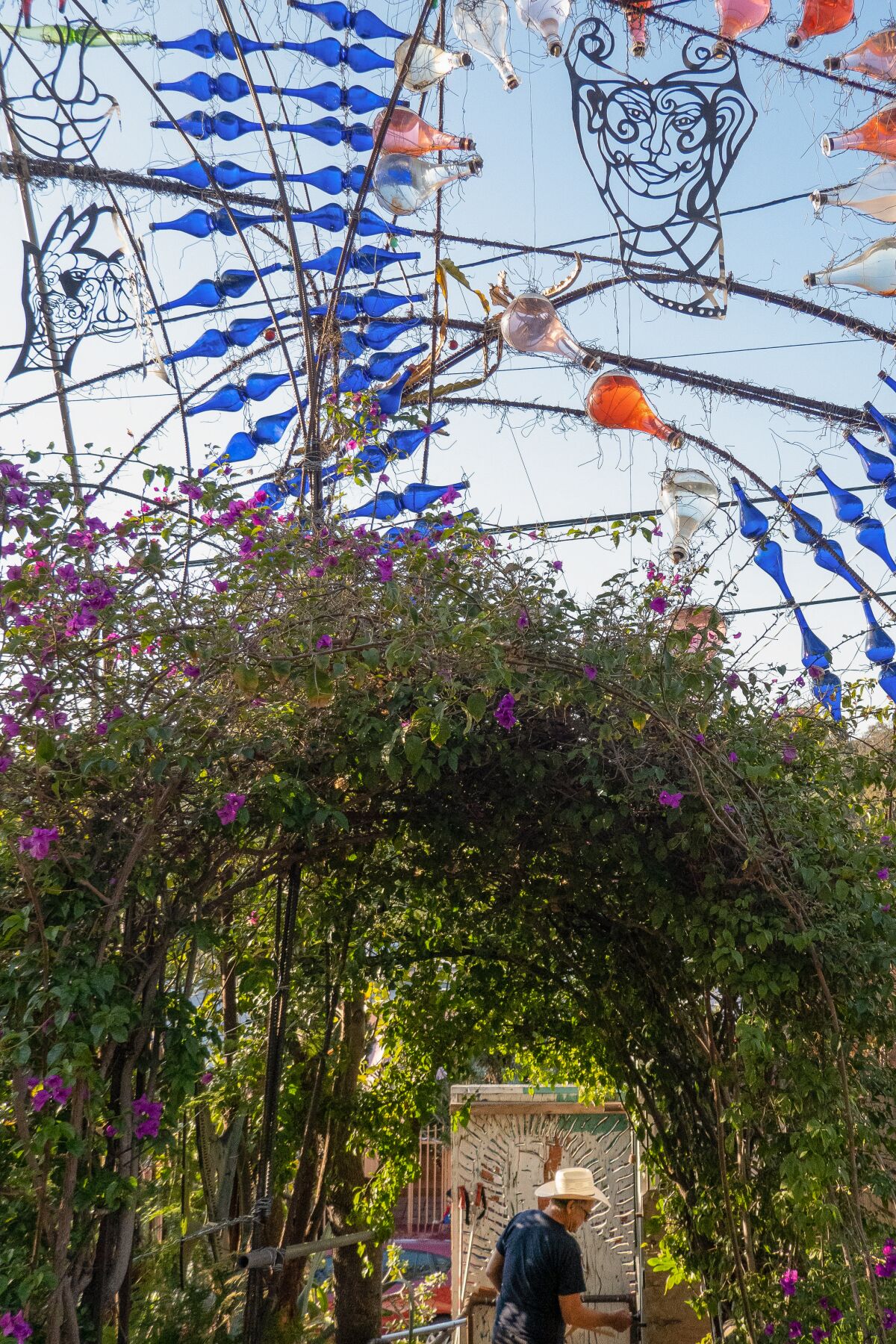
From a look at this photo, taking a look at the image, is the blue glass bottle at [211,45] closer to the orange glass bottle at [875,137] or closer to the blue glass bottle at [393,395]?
the blue glass bottle at [393,395]

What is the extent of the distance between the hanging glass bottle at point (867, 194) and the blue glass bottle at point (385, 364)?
1.74m

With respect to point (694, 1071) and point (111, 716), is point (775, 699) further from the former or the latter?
point (111, 716)

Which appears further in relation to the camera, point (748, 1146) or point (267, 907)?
point (267, 907)

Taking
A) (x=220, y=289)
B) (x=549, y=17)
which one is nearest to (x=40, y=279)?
(x=220, y=289)

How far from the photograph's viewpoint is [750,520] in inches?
205

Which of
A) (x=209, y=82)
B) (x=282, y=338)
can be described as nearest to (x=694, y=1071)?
(x=282, y=338)

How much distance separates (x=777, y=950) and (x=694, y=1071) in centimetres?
96

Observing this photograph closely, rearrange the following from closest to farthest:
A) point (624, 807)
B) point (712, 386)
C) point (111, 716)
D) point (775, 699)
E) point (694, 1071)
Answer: point (111, 716), point (624, 807), point (775, 699), point (694, 1071), point (712, 386)

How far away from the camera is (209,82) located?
419 centimetres

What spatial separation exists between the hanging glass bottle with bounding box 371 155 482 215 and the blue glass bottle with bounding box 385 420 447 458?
827 mm

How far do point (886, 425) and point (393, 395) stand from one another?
229 cm

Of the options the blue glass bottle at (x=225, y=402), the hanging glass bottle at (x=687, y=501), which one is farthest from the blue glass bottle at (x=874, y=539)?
the blue glass bottle at (x=225, y=402)

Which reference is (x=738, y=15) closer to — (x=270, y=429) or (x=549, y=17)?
(x=549, y=17)

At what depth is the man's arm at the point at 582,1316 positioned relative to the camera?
3.26 metres
